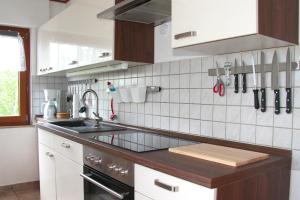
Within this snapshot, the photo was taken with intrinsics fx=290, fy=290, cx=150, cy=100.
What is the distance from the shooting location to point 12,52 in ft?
11.6

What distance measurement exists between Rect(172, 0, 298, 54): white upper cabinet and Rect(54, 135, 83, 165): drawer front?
102 cm

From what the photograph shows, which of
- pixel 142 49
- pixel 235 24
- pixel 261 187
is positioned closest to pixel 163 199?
pixel 261 187

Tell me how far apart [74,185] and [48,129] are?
0.68 meters

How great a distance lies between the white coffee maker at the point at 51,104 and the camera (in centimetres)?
344

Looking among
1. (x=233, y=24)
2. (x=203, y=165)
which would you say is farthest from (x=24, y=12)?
(x=203, y=165)

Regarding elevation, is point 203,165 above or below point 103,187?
above

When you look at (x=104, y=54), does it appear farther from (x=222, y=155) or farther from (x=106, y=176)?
(x=222, y=155)

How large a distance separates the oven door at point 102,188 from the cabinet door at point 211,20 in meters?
0.78

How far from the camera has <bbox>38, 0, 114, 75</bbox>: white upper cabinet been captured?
2131 mm

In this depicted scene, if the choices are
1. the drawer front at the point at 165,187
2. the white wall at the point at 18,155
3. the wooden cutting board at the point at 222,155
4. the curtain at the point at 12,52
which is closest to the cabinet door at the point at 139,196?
the drawer front at the point at 165,187

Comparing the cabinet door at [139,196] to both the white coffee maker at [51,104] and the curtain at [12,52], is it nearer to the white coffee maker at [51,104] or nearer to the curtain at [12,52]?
the white coffee maker at [51,104]

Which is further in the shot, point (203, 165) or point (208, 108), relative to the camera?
point (208, 108)

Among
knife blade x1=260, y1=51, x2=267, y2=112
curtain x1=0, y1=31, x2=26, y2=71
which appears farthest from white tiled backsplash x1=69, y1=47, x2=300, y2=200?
curtain x1=0, y1=31, x2=26, y2=71

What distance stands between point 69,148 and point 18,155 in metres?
1.66
